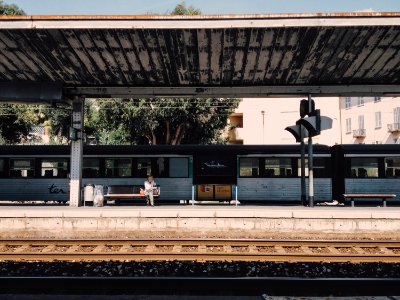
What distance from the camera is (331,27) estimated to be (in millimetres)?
9977

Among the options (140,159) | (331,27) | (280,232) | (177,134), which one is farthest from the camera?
(177,134)

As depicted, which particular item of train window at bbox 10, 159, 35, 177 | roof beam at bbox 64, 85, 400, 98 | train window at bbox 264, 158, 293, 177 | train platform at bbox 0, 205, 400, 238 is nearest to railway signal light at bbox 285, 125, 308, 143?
roof beam at bbox 64, 85, 400, 98

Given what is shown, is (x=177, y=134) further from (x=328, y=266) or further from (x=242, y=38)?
(x=328, y=266)

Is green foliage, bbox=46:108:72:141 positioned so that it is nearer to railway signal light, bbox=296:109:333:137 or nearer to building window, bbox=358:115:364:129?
railway signal light, bbox=296:109:333:137

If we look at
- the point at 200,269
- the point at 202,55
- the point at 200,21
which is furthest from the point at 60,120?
the point at 200,269

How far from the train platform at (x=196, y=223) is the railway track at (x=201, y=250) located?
1.89 meters

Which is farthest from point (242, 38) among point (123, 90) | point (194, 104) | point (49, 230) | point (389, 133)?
point (389, 133)

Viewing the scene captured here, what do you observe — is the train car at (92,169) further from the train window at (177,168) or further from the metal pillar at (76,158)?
the metal pillar at (76,158)

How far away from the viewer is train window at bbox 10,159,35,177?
1769 centimetres

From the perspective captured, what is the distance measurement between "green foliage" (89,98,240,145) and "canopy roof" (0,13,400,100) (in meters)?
11.7

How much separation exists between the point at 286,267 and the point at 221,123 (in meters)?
22.1

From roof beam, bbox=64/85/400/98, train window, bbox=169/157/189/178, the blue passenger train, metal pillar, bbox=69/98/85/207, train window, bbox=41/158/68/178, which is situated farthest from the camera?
train window, bbox=169/157/189/178

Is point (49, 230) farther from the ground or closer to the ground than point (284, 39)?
closer to the ground

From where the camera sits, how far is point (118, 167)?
17.8 meters
